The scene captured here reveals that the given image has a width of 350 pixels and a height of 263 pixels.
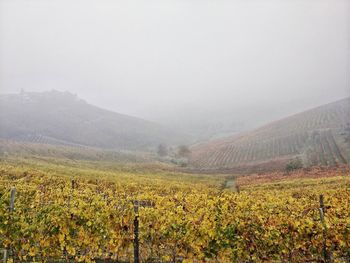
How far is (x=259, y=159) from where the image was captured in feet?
284

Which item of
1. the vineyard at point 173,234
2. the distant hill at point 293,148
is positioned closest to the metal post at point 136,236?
the vineyard at point 173,234

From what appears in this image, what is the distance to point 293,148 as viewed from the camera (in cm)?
8888

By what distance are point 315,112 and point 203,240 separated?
6300 inches

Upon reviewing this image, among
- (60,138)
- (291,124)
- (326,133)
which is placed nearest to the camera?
(326,133)

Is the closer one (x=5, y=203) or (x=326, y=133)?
(x=5, y=203)

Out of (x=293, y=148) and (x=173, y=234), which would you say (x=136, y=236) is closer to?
(x=173, y=234)

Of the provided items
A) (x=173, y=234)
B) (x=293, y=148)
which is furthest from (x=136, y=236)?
(x=293, y=148)

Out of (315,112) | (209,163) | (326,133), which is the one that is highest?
(315,112)

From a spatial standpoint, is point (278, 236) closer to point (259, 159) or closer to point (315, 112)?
point (259, 159)

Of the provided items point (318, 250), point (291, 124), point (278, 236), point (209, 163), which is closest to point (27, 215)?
point (278, 236)

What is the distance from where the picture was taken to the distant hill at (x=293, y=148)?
68812mm

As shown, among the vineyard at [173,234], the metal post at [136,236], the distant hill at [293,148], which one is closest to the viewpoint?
the vineyard at [173,234]

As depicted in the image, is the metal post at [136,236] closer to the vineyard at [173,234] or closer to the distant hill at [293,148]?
the vineyard at [173,234]

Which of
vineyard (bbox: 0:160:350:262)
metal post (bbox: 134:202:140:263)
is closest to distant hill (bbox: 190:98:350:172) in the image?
vineyard (bbox: 0:160:350:262)
